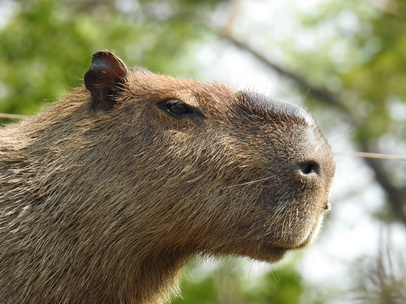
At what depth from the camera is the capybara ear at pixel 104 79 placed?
17.4 feet

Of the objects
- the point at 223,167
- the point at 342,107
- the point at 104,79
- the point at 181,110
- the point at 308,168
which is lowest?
the point at 308,168

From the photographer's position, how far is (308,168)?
4809 mm

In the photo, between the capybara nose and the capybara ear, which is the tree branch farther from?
the capybara nose

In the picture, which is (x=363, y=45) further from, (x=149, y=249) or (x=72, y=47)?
(x=149, y=249)

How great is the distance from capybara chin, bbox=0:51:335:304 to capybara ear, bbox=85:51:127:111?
183 millimetres

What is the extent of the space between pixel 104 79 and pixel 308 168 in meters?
1.71

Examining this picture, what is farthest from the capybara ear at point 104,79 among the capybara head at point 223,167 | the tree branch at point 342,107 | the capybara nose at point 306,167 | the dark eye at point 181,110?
the tree branch at point 342,107

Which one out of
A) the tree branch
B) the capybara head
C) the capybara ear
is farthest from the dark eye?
the tree branch

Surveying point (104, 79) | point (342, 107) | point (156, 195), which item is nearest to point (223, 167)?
point (156, 195)

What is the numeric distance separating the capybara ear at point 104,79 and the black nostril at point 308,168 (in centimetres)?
154

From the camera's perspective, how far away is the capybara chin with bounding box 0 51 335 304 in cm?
485

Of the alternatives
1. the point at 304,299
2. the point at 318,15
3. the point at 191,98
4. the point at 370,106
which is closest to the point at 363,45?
the point at 370,106

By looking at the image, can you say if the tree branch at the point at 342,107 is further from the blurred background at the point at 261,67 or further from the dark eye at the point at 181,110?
the dark eye at the point at 181,110

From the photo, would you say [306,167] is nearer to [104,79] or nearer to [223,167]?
[223,167]
